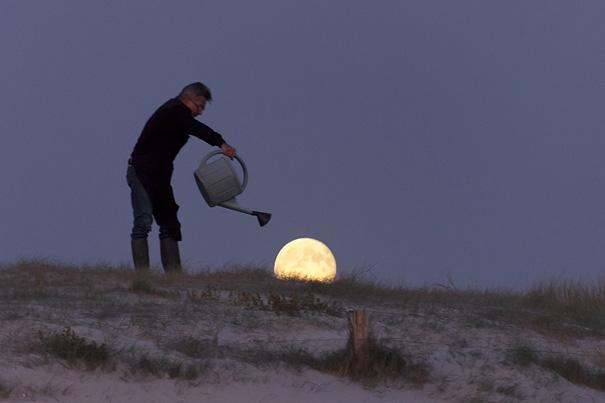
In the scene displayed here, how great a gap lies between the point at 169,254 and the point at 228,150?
1208 millimetres

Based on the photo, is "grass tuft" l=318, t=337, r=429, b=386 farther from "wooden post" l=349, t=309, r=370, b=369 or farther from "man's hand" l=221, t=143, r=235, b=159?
"man's hand" l=221, t=143, r=235, b=159

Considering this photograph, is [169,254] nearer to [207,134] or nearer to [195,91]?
[207,134]

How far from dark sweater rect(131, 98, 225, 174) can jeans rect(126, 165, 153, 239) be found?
0.49 feet

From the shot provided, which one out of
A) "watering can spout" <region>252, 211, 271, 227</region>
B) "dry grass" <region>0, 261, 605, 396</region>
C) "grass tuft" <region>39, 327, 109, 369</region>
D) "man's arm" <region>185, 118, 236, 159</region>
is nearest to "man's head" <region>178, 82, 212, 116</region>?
"man's arm" <region>185, 118, 236, 159</region>

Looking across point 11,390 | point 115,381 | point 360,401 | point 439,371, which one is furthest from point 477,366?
point 11,390

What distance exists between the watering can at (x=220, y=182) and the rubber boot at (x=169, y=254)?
0.52 metres

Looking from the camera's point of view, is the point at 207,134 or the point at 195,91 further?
the point at 195,91

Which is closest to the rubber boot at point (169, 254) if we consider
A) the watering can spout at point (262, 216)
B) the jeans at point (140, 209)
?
the jeans at point (140, 209)

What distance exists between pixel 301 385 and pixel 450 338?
69.7 inches

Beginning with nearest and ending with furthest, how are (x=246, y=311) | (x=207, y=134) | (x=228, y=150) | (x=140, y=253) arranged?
(x=246, y=311) < (x=207, y=134) < (x=228, y=150) < (x=140, y=253)

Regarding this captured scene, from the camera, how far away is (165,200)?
10.8 meters

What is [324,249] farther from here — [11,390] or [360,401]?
[11,390]

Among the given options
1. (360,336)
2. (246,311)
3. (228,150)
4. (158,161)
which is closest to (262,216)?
(228,150)

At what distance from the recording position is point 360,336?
7.75 meters
